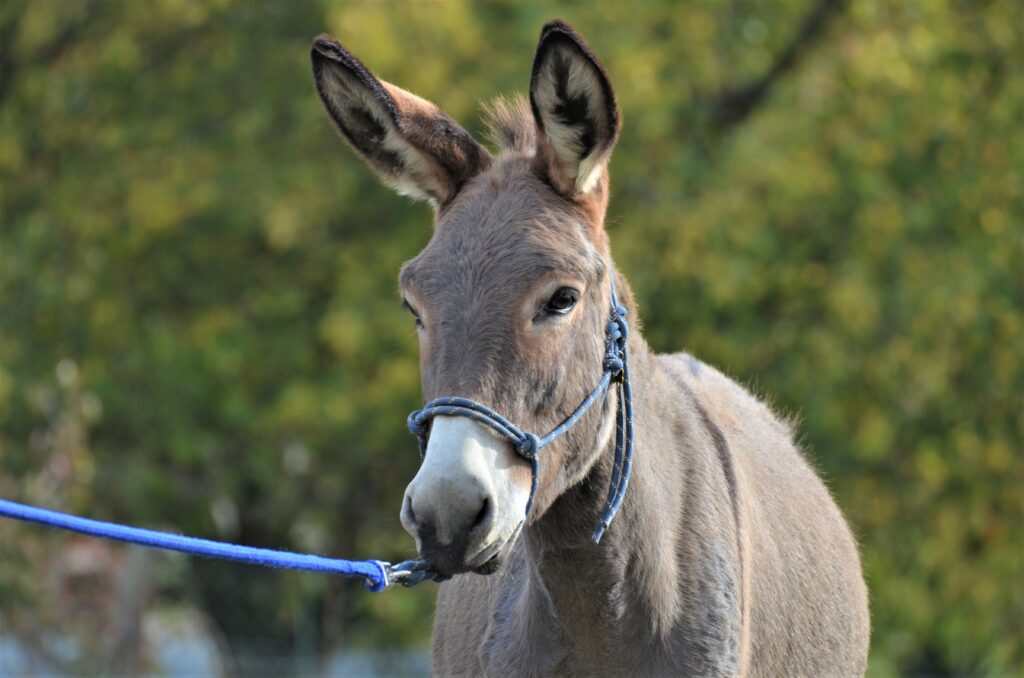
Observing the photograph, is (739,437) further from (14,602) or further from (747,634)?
(14,602)

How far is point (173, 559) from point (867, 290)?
708 centimetres

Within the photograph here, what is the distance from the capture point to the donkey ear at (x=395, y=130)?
13.0ft

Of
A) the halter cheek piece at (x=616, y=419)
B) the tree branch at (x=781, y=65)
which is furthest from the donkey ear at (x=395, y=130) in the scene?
the tree branch at (x=781, y=65)

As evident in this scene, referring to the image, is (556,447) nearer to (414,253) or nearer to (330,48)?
(330,48)

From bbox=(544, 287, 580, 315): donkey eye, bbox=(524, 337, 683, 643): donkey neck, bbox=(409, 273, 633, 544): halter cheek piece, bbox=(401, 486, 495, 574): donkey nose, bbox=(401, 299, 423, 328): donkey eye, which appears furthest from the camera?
bbox=(524, 337, 683, 643): donkey neck

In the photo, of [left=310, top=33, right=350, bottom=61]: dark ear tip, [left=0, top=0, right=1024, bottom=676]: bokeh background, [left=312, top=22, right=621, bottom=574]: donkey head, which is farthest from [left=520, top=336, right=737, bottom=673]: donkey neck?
[left=0, top=0, right=1024, bottom=676]: bokeh background

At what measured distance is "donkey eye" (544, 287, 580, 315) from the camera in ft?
12.0

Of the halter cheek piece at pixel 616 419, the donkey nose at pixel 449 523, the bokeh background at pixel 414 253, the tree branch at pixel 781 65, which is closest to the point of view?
the donkey nose at pixel 449 523

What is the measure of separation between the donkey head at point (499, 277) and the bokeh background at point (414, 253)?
6915 mm

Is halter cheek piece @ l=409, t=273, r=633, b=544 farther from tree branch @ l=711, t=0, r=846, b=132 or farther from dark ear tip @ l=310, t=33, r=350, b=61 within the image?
tree branch @ l=711, t=0, r=846, b=132

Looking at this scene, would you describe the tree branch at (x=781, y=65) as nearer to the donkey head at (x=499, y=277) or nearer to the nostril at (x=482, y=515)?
the donkey head at (x=499, y=277)

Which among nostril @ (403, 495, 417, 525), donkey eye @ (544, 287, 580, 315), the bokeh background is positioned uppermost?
the bokeh background

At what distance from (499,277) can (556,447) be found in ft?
1.54

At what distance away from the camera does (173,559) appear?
44.5ft
